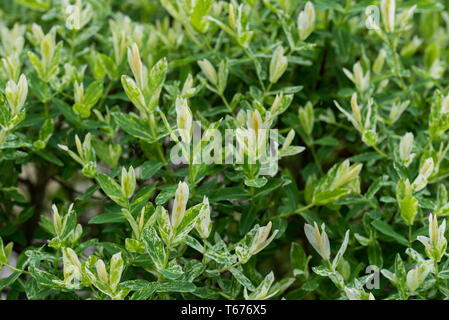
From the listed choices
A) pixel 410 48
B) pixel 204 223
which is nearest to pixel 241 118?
pixel 204 223

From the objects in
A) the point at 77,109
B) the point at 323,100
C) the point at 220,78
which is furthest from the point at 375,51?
the point at 77,109

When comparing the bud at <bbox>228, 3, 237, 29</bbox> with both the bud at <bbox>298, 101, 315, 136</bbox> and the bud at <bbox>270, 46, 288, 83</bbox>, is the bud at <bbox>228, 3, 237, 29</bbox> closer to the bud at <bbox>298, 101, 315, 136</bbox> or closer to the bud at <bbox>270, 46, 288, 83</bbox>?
the bud at <bbox>270, 46, 288, 83</bbox>

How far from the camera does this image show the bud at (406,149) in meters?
1.25

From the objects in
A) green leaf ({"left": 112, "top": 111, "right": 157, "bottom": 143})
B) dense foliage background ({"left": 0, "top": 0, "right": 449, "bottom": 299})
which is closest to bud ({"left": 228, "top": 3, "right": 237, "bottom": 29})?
dense foliage background ({"left": 0, "top": 0, "right": 449, "bottom": 299})

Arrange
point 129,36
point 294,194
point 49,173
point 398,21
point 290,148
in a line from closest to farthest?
point 290,148 → point 294,194 → point 398,21 → point 129,36 → point 49,173

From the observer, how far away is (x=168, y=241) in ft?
3.40

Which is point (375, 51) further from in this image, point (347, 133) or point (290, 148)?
point (290, 148)

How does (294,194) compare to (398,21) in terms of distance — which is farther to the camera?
(398,21)

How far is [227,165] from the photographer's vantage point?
128 centimetres

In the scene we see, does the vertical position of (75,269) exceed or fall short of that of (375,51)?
it falls short

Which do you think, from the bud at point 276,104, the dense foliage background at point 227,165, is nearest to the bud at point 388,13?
the dense foliage background at point 227,165

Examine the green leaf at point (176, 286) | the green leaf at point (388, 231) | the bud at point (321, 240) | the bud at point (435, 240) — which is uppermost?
the bud at point (435, 240)

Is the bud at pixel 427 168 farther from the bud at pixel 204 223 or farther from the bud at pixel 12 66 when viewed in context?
the bud at pixel 12 66
